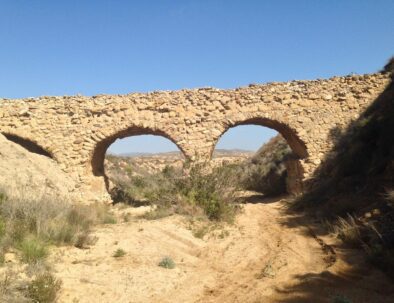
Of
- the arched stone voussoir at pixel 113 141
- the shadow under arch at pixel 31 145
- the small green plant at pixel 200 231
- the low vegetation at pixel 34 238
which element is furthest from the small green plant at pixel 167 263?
the shadow under arch at pixel 31 145

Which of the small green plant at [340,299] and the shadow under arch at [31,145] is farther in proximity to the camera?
the shadow under arch at [31,145]

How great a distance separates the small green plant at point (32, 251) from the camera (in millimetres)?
4845

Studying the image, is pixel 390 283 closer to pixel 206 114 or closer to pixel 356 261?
pixel 356 261

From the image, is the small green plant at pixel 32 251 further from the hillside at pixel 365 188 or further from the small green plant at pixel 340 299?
the hillside at pixel 365 188

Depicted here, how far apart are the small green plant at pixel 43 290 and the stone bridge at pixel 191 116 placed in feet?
26.7

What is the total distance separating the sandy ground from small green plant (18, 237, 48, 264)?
22 cm

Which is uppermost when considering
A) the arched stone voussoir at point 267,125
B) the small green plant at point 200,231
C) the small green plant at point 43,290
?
the arched stone voussoir at point 267,125

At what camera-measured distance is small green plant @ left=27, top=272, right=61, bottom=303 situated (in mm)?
3820

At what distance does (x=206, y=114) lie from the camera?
40.6ft

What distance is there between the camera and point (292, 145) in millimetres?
13891

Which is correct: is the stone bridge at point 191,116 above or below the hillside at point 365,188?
above

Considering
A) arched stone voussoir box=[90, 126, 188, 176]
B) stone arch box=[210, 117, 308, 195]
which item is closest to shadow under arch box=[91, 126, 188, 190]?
arched stone voussoir box=[90, 126, 188, 176]

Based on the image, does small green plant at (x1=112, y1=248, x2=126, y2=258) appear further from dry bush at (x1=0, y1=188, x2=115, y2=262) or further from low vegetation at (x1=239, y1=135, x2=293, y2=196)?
low vegetation at (x1=239, y1=135, x2=293, y2=196)

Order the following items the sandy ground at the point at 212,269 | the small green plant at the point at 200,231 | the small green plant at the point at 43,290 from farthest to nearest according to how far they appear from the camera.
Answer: the small green plant at the point at 200,231, the sandy ground at the point at 212,269, the small green plant at the point at 43,290
